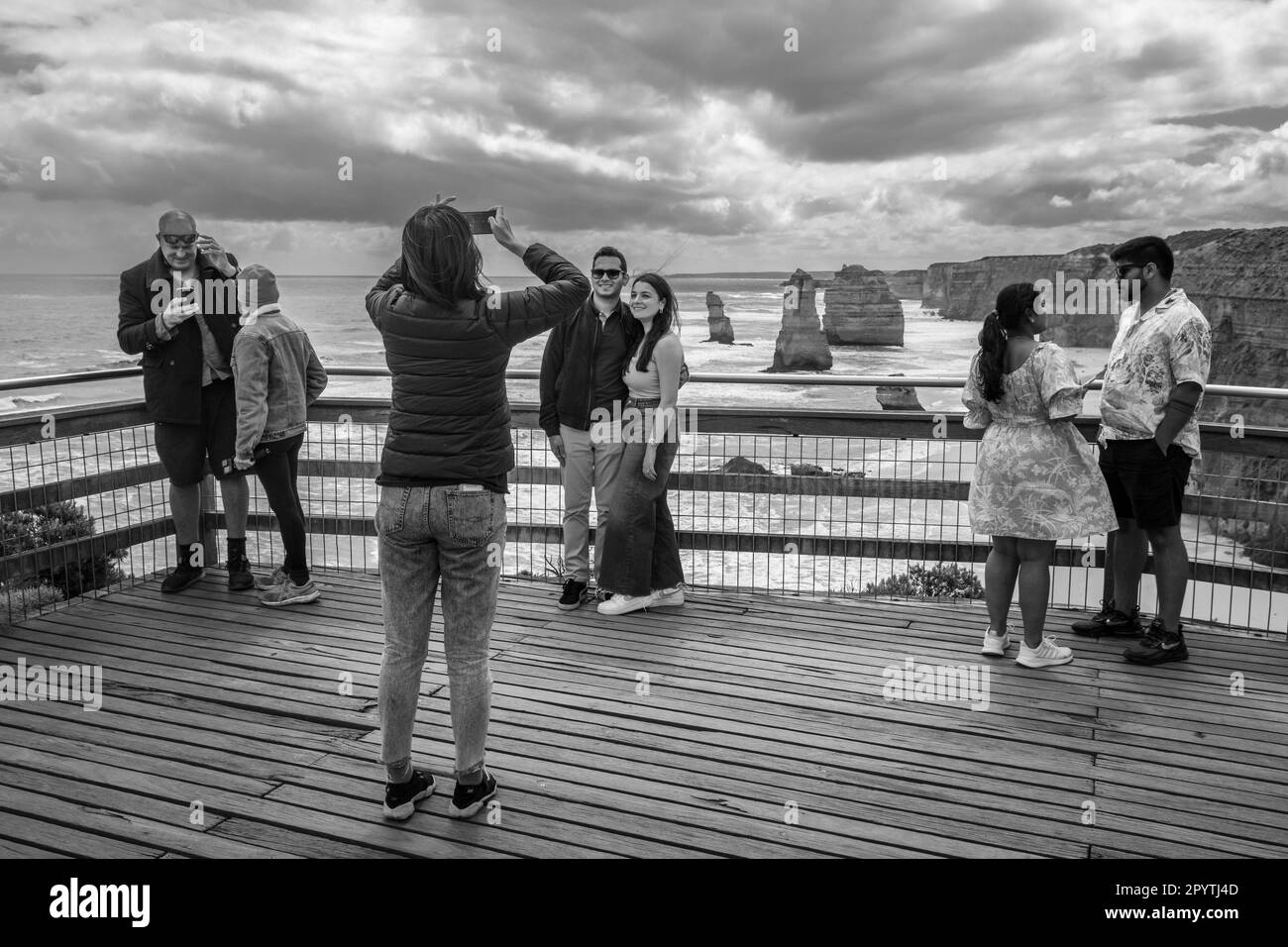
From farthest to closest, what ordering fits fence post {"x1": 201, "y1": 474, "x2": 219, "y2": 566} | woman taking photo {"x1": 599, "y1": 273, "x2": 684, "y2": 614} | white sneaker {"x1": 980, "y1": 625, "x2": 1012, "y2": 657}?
fence post {"x1": 201, "y1": 474, "x2": 219, "y2": 566}
woman taking photo {"x1": 599, "y1": 273, "x2": 684, "y2": 614}
white sneaker {"x1": 980, "y1": 625, "x2": 1012, "y2": 657}

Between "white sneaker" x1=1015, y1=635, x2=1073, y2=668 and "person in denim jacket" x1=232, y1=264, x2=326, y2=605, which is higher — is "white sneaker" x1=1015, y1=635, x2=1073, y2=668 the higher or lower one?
the lower one

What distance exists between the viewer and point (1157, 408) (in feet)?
13.0

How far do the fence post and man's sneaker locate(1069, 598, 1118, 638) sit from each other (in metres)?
4.29

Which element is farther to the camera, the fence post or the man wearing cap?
the fence post

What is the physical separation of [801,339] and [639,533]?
8893 cm

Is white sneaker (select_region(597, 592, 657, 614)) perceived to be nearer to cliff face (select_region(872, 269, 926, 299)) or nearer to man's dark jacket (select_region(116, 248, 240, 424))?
man's dark jacket (select_region(116, 248, 240, 424))

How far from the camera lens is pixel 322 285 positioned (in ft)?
453

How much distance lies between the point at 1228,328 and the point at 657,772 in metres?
45.8

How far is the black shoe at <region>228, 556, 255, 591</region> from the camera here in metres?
4.95

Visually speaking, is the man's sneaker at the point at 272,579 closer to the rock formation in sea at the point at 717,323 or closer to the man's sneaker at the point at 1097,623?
the man's sneaker at the point at 1097,623

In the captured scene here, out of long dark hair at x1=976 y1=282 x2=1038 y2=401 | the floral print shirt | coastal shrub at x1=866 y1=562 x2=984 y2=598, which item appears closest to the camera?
long dark hair at x1=976 y1=282 x2=1038 y2=401

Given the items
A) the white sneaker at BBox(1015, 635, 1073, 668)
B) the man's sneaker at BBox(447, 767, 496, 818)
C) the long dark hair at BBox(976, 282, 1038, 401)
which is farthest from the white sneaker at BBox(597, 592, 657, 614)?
the man's sneaker at BBox(447, 767, 496, 818)
